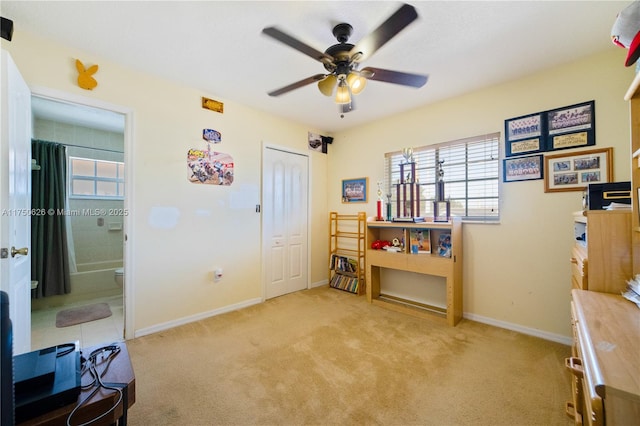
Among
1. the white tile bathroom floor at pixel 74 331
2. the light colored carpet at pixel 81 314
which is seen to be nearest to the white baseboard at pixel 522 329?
the white tile bathroom floor at pixel 74 331

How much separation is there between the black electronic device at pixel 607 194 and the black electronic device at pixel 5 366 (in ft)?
8.50

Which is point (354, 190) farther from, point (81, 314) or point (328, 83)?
point (81, 314)

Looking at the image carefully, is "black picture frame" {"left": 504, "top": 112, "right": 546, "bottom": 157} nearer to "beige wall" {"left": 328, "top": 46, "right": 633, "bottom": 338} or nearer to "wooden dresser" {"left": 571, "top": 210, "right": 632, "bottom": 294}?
"beige wall" {"left": 328, "top": 46, "right": 633, "bottom": 338}

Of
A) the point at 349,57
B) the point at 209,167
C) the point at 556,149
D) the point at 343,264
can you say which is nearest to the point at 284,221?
the point at 343,264

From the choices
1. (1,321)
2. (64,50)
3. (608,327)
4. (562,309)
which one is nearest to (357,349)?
(608,327)

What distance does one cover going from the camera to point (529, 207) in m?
2.50

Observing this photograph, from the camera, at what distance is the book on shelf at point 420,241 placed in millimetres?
3059

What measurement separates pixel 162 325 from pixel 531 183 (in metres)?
3.86

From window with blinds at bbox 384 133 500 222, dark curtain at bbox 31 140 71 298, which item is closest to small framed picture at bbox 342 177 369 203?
window with blinds at bbox 384 133 500 222

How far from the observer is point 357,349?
223cm

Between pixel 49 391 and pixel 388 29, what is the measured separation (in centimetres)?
208

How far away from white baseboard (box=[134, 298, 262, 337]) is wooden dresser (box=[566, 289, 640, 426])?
9.62 ft

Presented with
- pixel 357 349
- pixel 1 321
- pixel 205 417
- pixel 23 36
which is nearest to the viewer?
pixel 1 321

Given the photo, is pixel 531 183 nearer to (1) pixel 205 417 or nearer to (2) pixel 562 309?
(2) pixel 562 309
